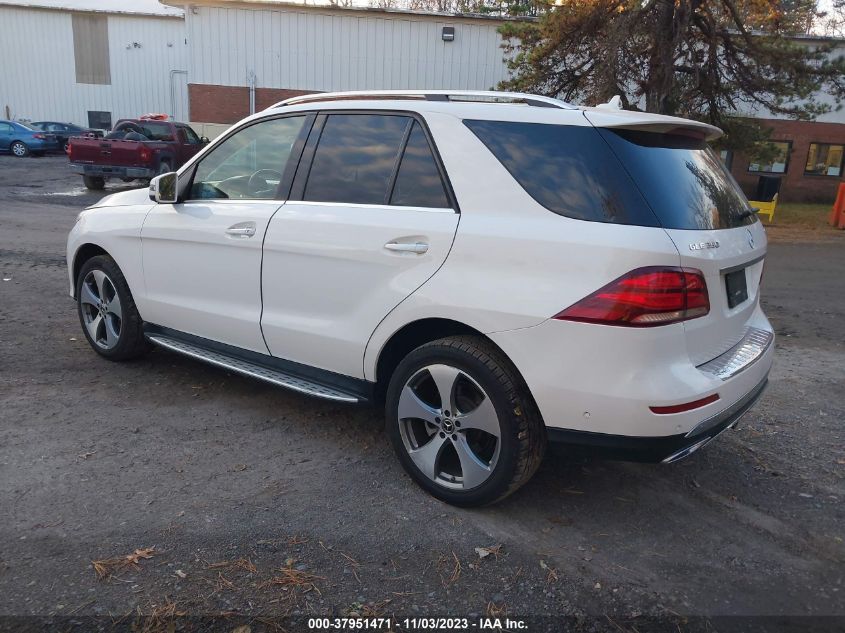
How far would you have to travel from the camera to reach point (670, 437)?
2875mm

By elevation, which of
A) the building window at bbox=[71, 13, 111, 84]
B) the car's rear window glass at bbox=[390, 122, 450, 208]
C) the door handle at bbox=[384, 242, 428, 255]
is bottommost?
the door handle at bbox=[384, 242, 428, 255]

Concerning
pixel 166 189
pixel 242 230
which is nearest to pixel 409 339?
pixel 242 230

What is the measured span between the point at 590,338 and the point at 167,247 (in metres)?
2.95

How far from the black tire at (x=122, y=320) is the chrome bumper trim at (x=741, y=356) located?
3.79 metres

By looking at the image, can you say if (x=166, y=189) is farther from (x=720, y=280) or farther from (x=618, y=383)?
(x=720, y=280)

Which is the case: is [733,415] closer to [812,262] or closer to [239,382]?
[239,382]

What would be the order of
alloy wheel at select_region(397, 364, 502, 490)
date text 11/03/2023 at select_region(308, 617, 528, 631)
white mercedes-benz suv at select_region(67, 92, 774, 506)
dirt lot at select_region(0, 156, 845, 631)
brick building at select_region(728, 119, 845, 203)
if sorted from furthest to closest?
brick building at select_region(728, 119, 845, 203), alloy wheel at select_region(397, 364, 502, 490), white mercedes-benz suv at select_region(67, 92, 774, 506), dirt lot at select_region(0, 156, 845, 631), date text 11/03/2023 at select_region(308, 617, 528, 631)

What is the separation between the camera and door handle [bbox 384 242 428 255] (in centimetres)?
329

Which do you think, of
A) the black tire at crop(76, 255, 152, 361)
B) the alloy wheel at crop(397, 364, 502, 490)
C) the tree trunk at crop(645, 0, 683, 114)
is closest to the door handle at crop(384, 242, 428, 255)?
the alloy wheel at crop(397, 364, 502, 490)

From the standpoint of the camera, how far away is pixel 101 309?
507 centimetres

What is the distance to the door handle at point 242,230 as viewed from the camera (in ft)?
13.1

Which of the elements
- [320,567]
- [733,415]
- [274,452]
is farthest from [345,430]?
[733,415]

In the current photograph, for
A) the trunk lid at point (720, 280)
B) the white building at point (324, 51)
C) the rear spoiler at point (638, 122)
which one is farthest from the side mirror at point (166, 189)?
the white building at point (324, 51)

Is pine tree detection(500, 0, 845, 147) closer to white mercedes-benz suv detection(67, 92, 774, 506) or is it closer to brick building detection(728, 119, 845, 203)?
brick building detection(728, 119, 845, 203)
